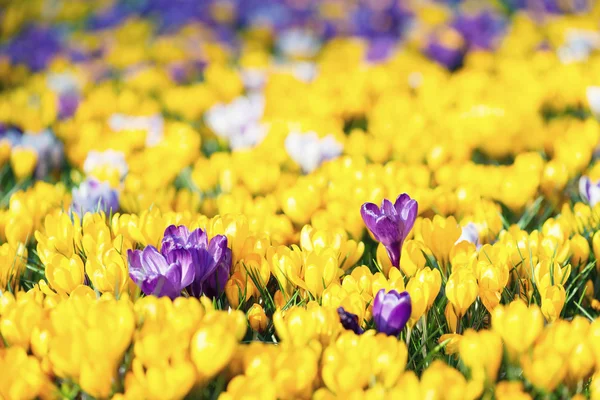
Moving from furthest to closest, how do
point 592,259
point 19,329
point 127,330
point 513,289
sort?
point 592,259, point 513,289, point 19,329, point 127,330

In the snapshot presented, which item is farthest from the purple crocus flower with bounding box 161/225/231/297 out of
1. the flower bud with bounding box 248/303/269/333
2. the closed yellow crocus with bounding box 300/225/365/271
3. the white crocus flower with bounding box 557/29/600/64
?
the white crocus flower with bounding box 557/29/600/64

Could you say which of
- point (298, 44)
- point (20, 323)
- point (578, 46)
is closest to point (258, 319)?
point (20, 323)

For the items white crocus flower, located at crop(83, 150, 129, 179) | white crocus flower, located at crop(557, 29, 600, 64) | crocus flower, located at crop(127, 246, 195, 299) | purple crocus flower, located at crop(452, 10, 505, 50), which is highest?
crocus flower, located at crop(127, 246, 195, 299)

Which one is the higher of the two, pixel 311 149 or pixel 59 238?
pixel 59 238

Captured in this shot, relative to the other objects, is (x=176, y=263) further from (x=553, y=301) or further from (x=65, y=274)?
(x=553, y=301)

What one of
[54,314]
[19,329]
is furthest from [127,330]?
[19,329]

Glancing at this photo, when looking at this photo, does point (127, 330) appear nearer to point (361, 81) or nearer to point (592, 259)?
Result: point (592, 259)

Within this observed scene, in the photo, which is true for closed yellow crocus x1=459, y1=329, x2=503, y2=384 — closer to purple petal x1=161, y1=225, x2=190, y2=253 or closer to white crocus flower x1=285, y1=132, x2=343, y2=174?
purple petal x1=161, y1=225, x2=190, y2=253
